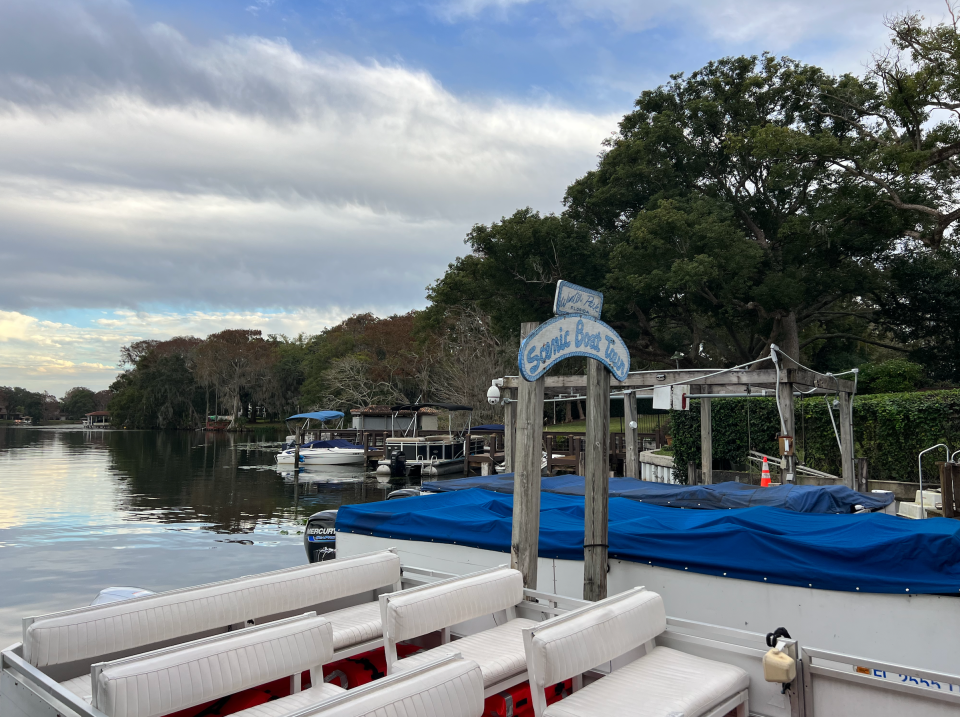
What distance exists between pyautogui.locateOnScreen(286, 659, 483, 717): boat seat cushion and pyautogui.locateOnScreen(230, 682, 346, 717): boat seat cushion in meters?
0.60

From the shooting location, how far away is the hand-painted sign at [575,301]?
5457 mm

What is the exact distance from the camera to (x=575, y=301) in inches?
222

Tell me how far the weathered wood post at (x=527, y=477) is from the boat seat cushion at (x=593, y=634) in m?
1.22

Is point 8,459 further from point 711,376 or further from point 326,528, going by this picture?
point 711,376

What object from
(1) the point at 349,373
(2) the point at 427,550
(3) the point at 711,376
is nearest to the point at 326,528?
(2) the point at 427,550

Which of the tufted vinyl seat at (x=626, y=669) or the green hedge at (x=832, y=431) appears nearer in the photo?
the tufted vinyl seat at (x=626, y=669)

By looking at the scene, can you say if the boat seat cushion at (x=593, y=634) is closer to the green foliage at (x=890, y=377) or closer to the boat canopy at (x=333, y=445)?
the green foliage at (x=890, y=377)

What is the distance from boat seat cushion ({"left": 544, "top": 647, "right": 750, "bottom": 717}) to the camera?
12.0 feet

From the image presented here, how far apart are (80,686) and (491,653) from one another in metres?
2.49

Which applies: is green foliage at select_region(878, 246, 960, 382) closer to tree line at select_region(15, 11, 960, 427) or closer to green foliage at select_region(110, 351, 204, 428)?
tree line at select_region(15, 11, 960, 427)

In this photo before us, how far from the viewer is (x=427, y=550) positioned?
25.3 feet

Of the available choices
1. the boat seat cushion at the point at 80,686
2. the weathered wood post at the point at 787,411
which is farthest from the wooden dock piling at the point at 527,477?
the weathered wood post at the point at 787,411

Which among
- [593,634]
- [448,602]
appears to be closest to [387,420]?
[448,602]

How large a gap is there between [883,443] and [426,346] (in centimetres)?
3850
